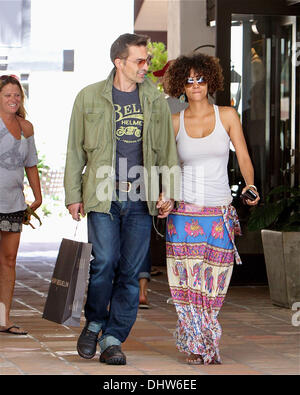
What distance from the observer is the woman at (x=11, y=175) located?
18.2 feet

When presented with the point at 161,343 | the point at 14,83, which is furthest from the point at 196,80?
the point at 161,343

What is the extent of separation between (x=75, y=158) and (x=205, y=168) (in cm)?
67

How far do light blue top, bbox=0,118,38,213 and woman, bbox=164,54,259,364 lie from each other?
115 centimetres

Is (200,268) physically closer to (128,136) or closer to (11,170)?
(128,136)

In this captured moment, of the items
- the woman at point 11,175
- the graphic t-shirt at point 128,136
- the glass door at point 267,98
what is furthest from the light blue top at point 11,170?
the glass door at point 267,98

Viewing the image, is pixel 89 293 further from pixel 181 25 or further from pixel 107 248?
pixel 181 25

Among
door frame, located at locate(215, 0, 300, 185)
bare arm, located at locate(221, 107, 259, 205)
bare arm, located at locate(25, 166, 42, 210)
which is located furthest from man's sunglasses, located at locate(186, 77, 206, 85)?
door frame, located at locate(215, 0, 300, 185)

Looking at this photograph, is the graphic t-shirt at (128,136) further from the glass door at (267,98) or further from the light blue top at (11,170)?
the glass door at (267,98)

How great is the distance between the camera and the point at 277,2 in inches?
320

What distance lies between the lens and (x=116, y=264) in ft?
15.5

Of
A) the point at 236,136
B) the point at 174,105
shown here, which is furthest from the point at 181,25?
the point at 236,136

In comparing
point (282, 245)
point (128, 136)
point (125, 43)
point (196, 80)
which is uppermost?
point (125, 43)

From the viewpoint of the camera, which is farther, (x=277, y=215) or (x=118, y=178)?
(x=277, y=215)
